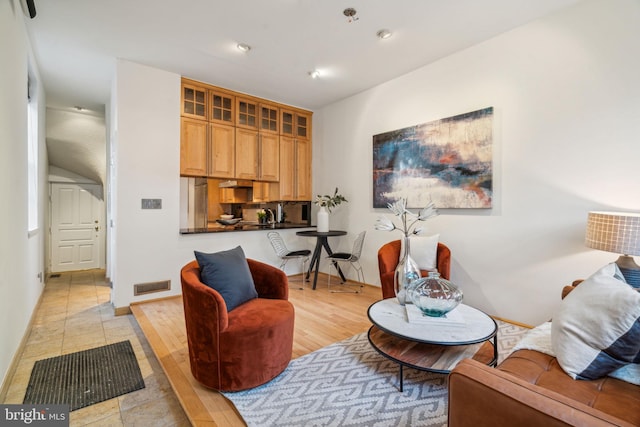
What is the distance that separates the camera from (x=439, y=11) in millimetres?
2652

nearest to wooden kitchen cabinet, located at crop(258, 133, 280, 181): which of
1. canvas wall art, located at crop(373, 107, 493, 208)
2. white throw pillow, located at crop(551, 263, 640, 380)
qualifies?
canvas wall art, located at crop(373, 107, 493, 208)

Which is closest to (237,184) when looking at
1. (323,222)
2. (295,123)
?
(295,123)

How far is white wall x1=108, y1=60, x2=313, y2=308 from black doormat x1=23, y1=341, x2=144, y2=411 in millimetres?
1082

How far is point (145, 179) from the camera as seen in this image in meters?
3.65

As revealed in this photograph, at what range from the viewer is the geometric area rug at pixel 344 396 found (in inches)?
66.5

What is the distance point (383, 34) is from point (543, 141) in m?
1.86

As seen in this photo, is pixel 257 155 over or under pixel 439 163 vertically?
over

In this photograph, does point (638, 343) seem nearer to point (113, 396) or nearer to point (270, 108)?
point (113, 396)

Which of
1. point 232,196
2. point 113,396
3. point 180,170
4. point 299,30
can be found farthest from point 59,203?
point 299,30

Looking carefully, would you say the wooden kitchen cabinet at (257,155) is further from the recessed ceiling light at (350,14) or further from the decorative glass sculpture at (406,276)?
the decorative glass sculpture at (406,276)

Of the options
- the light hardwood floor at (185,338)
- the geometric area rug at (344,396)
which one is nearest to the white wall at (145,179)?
the light hardwood floor at (185,338)

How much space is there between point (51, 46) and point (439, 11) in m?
4.00

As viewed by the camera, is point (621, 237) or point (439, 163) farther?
point (439, 163)

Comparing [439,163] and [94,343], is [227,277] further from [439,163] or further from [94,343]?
[439,163]
